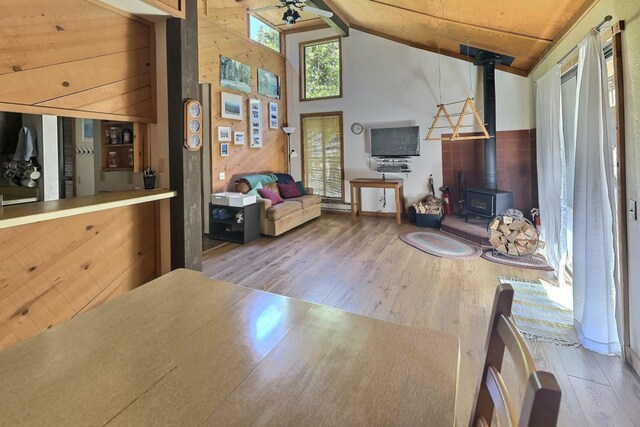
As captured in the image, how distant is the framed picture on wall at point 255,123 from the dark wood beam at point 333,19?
75.1 inches

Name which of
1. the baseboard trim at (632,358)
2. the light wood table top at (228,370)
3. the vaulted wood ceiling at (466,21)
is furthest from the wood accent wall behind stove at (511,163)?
the light wood table top at (228,370)

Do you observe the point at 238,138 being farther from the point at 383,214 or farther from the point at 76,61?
the point at 76,61

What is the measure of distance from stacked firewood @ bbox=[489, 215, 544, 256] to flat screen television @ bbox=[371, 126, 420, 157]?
2.50 metres

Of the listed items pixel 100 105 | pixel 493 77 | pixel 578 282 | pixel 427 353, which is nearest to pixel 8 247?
pixel 100 105

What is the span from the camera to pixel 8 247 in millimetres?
1915

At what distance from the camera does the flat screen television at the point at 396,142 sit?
20.8 feet

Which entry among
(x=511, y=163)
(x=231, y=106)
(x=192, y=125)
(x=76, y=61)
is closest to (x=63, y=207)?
(x=76, y=61)

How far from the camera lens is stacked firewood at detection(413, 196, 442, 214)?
5.86 metres

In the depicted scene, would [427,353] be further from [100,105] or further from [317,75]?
[317,75]

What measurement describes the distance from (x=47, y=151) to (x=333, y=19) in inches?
199

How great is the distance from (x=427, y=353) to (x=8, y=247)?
7.62 feet

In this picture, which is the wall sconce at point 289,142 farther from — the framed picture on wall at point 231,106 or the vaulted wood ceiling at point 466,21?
the vaulted wood ceiling at point 466,21

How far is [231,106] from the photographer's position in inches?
223

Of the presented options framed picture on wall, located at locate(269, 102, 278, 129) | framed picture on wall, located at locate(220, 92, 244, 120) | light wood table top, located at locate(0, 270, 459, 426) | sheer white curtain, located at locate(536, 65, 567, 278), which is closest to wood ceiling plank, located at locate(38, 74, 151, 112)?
light wood table top, located at locate(0, 270, 459, 426)
